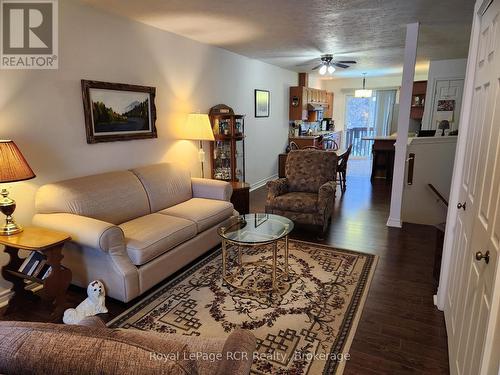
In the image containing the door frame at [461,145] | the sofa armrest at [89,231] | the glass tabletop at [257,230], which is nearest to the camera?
the door frame at [461,145]

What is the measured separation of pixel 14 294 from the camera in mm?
2473

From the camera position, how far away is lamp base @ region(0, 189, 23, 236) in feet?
7.38

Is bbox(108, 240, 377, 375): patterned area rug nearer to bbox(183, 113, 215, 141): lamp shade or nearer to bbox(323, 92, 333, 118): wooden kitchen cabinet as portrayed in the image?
bbox(183, 113, 215, 141): lamp shade

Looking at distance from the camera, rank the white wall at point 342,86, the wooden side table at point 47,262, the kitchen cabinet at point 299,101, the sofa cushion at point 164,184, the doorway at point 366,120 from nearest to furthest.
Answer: the wooden side table at point 47,262 < the sofa cushion at point 164,184 < the kitchen cabinet at point 299,101 < the white wall at point 342,86 < the doorway at point 366,120

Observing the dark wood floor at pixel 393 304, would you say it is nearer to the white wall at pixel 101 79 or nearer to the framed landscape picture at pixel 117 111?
the white wall at pixel 101 79

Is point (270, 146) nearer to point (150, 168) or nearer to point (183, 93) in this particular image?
point (183, 93)

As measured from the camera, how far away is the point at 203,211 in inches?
129

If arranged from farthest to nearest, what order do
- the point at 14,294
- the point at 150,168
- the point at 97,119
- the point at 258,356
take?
the point at 150,168, the point at 97,119, the point at 14,294, the point at 258,356

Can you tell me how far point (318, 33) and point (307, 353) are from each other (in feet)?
11.6

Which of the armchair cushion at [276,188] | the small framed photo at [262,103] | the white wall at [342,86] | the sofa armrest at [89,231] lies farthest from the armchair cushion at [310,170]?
the white wall at [342,86]

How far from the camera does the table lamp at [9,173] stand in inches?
83.3

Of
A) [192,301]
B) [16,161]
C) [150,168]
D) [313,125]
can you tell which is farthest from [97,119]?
[313,125]

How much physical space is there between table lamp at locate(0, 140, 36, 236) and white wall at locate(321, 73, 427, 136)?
362 inches

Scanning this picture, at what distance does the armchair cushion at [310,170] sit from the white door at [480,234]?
2.13 meters
